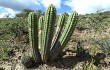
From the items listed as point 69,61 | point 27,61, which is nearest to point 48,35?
point 27,61

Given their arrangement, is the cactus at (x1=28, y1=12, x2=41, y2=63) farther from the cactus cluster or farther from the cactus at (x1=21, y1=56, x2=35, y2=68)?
the cactus at (x1=21, y1=56, x2=35, y2=68)

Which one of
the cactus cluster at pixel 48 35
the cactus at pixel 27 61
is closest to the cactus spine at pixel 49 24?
the cactus cluster at pixel 48 35

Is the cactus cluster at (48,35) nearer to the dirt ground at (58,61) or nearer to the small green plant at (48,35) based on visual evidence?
the small green plant at (48,35)

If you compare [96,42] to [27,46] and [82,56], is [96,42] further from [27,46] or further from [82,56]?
[27,46]

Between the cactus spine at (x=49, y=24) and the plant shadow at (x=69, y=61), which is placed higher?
the cactus spine at (x=49, y=24)

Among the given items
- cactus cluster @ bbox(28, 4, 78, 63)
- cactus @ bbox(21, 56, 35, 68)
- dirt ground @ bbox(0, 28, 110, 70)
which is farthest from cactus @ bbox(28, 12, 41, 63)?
dirt ground @ bbox(0, 28, 110, 70)

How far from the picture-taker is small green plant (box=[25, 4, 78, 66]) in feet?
25.3

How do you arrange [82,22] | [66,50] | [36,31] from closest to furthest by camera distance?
[36,31] → [66,50] → [82,22]

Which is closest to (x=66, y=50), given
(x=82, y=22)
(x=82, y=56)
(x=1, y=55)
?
(x=82, y=56)

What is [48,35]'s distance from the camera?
780cm

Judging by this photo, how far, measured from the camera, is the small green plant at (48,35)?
7.71 meters

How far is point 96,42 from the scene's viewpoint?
9367mm

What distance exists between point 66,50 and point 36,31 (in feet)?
4.92

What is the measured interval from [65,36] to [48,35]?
519 mm
